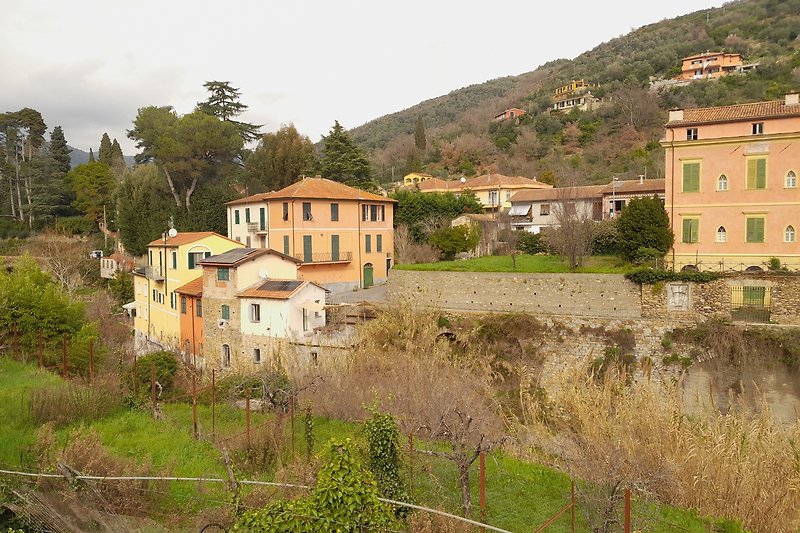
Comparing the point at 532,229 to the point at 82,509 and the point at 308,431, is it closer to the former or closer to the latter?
the point at 308,431

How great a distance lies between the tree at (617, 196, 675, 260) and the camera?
21469 mm

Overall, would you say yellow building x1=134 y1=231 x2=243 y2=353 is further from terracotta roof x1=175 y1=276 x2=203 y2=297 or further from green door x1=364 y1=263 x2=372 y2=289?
green door x1=364 y1=263 x2=372 y2=289

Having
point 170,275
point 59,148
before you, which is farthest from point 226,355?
point 59,148

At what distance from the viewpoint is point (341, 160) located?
116 ft

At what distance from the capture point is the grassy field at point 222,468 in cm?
795

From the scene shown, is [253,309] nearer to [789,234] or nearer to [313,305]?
[313,305]

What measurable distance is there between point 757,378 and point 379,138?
274ft

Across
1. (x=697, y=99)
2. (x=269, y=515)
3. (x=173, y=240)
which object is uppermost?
(x=697, y=99)

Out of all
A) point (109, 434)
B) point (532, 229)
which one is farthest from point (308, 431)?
point (532, 229)

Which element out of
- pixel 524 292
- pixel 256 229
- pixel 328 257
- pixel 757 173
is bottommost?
pixel 524 292

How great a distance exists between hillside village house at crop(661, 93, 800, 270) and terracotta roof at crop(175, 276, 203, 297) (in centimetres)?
1935

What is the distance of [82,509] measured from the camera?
254 inches

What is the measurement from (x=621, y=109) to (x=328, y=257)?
43.9 metres

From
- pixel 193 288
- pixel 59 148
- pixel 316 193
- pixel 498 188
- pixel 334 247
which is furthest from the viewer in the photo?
pixel 59 148
